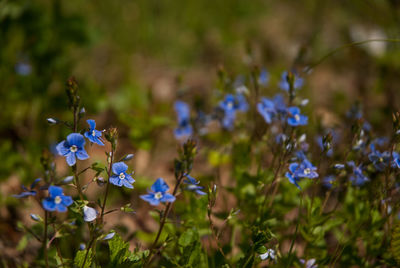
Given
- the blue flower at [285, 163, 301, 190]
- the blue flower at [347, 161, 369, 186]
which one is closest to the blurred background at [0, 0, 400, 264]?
the blue flower at [347, 161, 369, 186]

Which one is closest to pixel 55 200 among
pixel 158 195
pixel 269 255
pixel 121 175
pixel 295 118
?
pixel 121 175

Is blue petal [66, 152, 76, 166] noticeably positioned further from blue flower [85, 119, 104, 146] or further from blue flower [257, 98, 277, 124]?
blue flower [257, 98, 277, 124]

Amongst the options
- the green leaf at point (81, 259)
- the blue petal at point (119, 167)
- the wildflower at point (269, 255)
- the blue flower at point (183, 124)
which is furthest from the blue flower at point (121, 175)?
the blue flower at point (183, 124)

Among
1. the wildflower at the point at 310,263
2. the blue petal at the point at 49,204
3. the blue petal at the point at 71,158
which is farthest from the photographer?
the wildflower at the point at 310,263

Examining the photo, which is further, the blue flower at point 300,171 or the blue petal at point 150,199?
the blue flower at point 300,171

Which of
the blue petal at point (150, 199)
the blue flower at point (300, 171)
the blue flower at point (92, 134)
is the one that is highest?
the blue flower at point (300, 171)

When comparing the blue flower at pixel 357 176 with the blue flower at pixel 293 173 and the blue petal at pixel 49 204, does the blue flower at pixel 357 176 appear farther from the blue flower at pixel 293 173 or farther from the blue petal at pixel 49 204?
the blue petal at pixel 49 204

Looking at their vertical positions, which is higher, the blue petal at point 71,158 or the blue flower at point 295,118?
the blue flower at point 295,118

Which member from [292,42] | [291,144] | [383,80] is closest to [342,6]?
[292,42]
